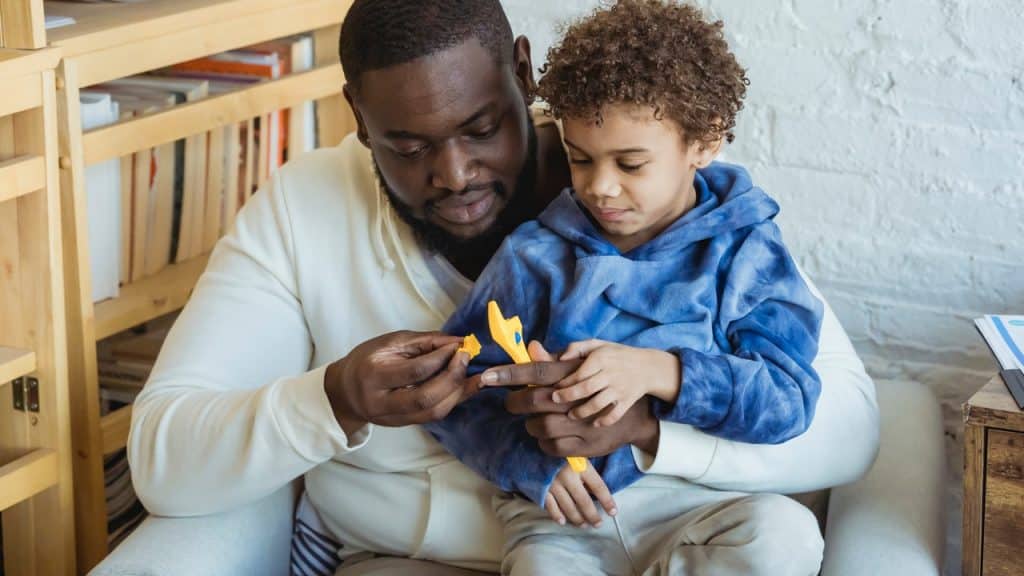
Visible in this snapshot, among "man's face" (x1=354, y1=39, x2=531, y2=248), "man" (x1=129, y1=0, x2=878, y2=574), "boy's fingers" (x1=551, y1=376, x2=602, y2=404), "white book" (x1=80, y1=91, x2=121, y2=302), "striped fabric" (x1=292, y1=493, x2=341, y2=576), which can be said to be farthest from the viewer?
"white book" (x1=80, y1=91, x2=121, y2=302)

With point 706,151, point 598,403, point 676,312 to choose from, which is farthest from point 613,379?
point 706,151

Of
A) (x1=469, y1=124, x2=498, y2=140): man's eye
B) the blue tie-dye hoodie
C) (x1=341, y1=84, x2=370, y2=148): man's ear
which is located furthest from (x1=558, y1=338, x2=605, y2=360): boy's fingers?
(x1=341, y1=84, x2=370, y2=148): man's ear

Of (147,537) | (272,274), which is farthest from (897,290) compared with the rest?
(147,537)

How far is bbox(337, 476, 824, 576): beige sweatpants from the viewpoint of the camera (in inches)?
54.9

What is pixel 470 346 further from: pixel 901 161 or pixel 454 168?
pixel 901 161

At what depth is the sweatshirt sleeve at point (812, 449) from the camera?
58.4 inches

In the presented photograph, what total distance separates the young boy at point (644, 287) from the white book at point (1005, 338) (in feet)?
0.84

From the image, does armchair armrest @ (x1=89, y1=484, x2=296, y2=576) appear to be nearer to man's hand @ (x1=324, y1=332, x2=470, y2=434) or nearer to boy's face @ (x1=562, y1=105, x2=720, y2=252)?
man's hand @ (x1=324, y1=332, x2=470, y2=434)

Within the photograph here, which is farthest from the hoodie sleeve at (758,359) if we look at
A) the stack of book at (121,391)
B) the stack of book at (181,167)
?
the stack of book at (121,391)

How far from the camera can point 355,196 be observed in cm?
175

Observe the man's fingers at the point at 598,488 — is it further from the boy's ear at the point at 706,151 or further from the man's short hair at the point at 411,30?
the man's short hair at the point at 411,30

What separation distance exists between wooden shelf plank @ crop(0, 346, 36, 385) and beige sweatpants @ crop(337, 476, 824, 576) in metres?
0.65

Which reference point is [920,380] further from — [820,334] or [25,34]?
[25,34]

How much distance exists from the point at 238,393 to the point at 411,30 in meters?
0.47
